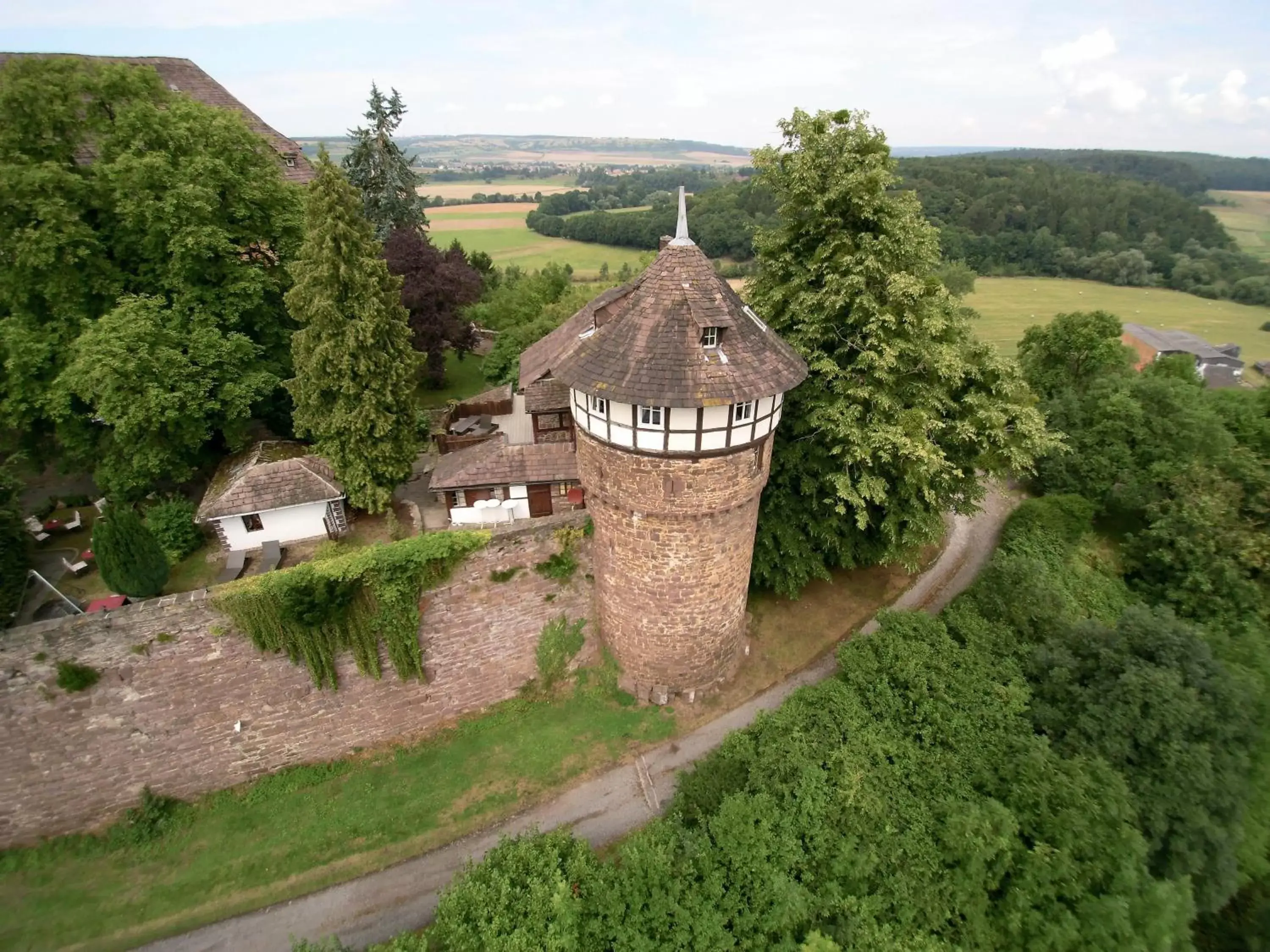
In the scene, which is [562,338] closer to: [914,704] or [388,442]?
[388,442]

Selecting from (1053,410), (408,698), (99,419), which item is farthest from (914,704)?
(99,419)

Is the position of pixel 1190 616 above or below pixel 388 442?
below

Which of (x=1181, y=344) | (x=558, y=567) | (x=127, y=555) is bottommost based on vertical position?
(x=1181, y=344)

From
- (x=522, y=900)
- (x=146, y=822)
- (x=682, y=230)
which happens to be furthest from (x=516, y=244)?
(x=522, y=900)

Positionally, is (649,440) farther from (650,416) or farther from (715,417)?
(715,417)

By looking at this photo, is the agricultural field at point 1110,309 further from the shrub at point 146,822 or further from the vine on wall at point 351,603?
the shrub at point 146,822

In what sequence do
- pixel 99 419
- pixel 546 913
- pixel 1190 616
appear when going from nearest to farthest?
pixel 546 913 → pixel 99 419 → pixel 1190 616

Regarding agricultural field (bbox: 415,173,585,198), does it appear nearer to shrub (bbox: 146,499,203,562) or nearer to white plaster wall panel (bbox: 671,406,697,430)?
shrub (bbox: 146,499,203,562)
